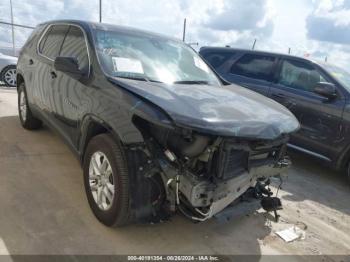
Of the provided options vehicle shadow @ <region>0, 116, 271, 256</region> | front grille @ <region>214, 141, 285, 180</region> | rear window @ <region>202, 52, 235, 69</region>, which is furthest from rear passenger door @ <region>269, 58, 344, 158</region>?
front grille @ <region>214, 141, 285, 180</region>

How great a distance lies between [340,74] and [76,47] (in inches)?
160

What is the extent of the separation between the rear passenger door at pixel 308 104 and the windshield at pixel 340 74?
0.16 m

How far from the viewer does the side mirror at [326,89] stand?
5047mm

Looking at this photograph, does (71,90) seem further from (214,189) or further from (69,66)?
(214,189)

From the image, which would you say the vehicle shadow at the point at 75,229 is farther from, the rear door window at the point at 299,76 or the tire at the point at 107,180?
the rear door window at the point at 299,76

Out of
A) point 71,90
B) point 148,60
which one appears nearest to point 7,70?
point 71,90

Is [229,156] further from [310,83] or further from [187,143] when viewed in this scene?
[310,83]

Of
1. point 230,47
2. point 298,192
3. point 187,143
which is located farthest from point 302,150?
point 187,143

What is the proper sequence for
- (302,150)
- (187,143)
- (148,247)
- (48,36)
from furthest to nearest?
1. (302,150)
2. (48,36)
3. (148,247)
4. (187,143)

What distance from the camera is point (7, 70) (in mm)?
10055

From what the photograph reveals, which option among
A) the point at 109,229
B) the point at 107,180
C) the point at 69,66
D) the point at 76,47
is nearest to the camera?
the point at 107,180

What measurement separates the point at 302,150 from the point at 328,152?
38 centimetres

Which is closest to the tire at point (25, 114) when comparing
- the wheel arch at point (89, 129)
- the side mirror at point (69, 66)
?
the side mirror at point (69, 66)

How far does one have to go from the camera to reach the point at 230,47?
278 inches
